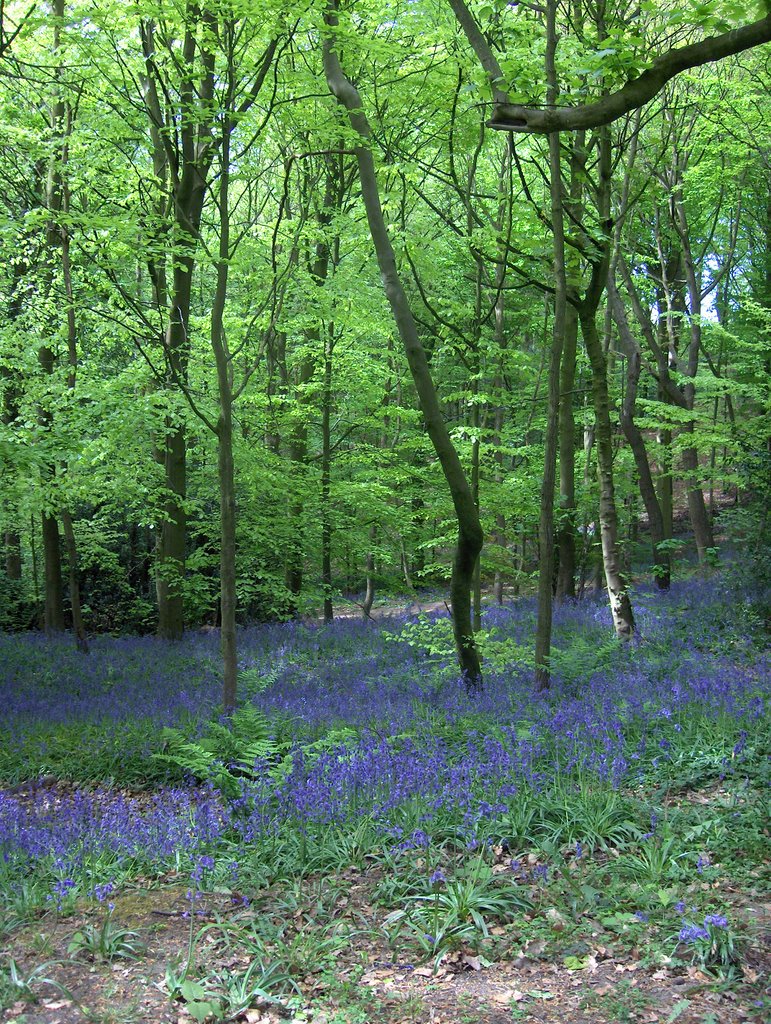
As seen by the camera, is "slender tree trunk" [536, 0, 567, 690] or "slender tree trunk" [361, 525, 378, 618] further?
"slender tree trunk" [361, 525, 378, 618]

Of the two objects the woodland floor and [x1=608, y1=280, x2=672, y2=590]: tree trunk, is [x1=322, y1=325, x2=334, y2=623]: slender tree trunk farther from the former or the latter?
the woodland floor

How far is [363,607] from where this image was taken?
53.6 ft

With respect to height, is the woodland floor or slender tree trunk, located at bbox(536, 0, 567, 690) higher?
slender tree trunk, located at bbox(536, 0, 567, 690)

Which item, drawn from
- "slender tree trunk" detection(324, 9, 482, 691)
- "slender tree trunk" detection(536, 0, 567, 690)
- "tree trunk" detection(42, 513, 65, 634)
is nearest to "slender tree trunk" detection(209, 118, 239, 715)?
"slender tree trunk" detection(324, 9, 482, 691)

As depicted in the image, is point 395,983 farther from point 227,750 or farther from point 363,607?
point 363,607

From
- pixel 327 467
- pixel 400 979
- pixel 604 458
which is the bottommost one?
pixel 400 979

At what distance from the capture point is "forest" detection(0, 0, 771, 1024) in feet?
12.3

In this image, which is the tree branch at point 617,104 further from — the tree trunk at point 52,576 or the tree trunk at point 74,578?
the tree trunk at point 52,576

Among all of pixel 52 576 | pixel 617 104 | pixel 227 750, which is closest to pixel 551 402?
pixel 617 104

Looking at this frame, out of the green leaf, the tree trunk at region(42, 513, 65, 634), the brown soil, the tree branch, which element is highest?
the tree branch

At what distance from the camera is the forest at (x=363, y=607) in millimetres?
3738

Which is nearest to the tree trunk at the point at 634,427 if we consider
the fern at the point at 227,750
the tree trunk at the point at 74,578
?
the fern at the point at 227,750

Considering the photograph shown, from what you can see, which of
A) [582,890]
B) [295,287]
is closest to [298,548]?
[295,287]

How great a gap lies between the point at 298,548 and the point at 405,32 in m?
8.04
